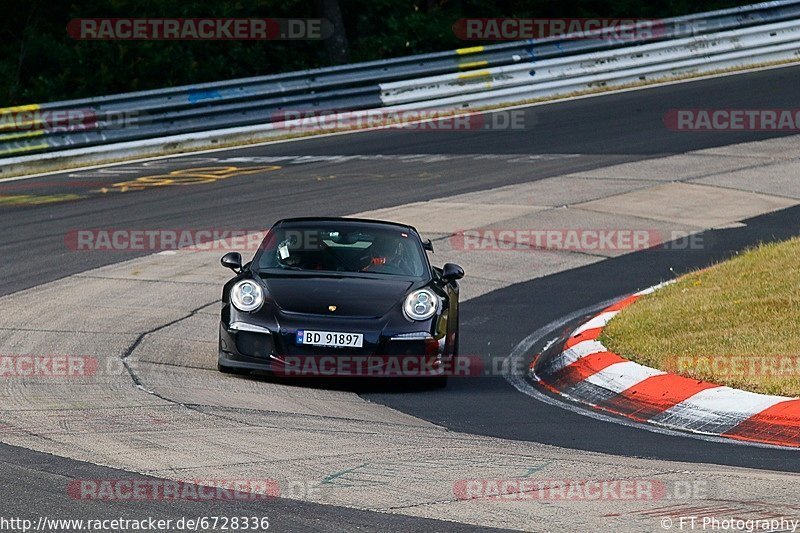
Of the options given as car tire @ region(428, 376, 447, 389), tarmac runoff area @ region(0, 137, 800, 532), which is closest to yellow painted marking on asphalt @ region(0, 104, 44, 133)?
tarmac runoff area @ region(0, 137, 800, 532)

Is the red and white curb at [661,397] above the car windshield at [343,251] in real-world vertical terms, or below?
below

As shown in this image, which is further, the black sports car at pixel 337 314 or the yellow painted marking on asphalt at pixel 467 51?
the yellow painted marking on asphalt at pixel 467 51

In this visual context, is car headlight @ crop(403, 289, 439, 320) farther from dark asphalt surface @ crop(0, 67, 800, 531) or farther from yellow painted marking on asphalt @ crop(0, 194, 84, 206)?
yellow painted marking on asphalt @ crop(0, 194, 84, 206)

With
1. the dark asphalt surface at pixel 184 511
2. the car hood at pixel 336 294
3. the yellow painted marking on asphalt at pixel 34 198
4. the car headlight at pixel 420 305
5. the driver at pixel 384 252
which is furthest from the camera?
the yellow painted marking on asphalt at pixel 34 198

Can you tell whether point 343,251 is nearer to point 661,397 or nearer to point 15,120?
point 661,397

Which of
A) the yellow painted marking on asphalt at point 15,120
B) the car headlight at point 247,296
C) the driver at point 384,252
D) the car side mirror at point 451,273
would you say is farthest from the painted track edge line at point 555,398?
the yellow painted marking on asphalt at point 15,120

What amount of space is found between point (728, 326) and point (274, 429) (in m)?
4.45

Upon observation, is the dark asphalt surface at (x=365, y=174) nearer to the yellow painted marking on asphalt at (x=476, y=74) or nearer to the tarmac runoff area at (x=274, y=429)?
the yellow painted marking on asphalt at (x=476, y=74)

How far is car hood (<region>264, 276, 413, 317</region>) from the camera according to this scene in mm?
9594

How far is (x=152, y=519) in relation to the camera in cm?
548

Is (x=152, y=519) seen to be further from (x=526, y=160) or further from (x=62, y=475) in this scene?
(x=526, y=160)

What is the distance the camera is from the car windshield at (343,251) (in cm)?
1045

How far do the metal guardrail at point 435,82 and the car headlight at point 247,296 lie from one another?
11.3 metres

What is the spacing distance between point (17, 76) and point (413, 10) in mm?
9196
